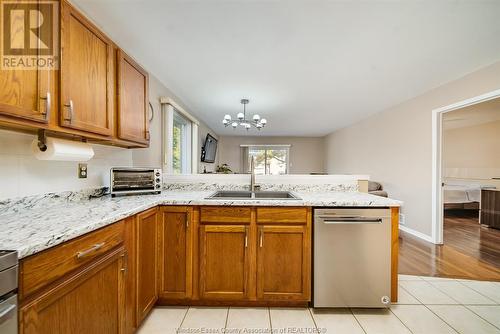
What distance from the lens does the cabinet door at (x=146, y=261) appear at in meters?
1.44

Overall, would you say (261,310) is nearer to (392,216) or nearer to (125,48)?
(392,216)

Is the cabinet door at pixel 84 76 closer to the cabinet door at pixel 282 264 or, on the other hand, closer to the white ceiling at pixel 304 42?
the white ceiling at pixel 304 42

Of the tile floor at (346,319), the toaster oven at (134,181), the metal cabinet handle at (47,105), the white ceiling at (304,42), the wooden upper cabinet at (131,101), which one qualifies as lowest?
the tile floor at (346,319)

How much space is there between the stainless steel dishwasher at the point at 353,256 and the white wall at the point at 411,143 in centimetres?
250

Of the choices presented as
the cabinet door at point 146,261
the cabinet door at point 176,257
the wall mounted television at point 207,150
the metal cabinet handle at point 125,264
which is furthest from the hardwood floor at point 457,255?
the wall mounted television at point 207,150

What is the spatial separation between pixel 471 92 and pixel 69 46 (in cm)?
422

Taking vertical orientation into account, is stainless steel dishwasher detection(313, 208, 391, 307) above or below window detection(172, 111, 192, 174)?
below

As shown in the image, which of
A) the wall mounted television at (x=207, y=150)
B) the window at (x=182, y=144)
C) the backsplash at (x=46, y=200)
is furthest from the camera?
the wall mounted television at (x=207, y=150)

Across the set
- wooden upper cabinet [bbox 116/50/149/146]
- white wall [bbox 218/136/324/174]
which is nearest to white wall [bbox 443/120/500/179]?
white wall [bbox 218/136/324/174]

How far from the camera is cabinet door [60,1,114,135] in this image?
3.94ft

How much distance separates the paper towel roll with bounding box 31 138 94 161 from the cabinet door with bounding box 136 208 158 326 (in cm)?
57

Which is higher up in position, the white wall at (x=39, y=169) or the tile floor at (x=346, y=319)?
the white wall at (x=39, y=169)

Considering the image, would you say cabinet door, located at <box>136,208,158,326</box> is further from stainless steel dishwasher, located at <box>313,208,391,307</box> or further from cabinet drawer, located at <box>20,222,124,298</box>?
stainless steel dishwasher, located at <box>313,208,391,307</box>

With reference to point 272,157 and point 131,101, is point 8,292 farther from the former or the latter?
point 272,157
